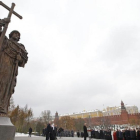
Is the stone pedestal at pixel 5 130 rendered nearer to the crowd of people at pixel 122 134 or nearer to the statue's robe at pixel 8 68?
the statue's robe at pixel 8 68

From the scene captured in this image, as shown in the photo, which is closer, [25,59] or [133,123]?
[25,59]

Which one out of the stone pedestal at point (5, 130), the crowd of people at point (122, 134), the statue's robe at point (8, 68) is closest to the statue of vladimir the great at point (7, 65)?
the statue's robe at point (8, 68)

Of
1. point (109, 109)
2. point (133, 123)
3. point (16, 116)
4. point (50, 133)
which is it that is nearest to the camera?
point (50, 133)

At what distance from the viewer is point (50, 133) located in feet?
34.1

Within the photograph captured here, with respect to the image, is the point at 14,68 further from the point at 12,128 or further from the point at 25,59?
the point at 12,128

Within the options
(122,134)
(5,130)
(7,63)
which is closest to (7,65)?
(7,63)

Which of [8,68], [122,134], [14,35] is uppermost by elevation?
[14,35]

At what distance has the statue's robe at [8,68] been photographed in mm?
3848

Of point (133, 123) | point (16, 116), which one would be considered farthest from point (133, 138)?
point (133, 123)

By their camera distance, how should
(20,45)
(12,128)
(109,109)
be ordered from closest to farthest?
(12,128)
(20,45)
(109,109)

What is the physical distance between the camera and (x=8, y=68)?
408cm

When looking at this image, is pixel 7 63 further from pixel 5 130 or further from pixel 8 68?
pixel 5 130

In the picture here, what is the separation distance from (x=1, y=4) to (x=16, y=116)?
3227 cm

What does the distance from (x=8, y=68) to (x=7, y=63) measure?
15 centimetres
